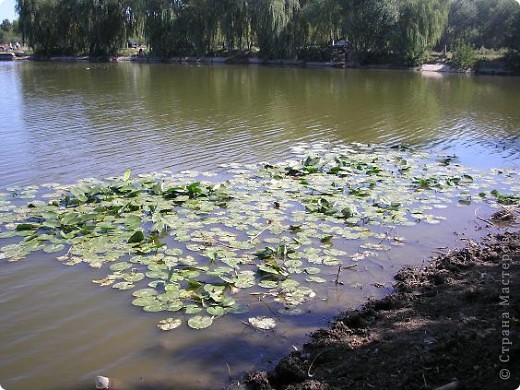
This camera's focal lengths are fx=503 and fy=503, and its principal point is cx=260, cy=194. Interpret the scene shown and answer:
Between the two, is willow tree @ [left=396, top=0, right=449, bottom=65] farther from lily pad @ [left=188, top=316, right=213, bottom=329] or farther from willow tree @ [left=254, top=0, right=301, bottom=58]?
lily pad @ [left=188, top=316, right=213, bottom=329]

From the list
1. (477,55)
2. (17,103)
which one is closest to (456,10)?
(477,55)

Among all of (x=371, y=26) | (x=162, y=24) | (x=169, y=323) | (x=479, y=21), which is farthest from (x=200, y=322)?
(x=479, y=21)

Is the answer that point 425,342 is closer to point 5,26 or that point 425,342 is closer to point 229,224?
point 229,224

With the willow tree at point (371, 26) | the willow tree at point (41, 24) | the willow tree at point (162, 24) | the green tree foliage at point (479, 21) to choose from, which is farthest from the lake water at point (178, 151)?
the willow tree at point (41, 24)

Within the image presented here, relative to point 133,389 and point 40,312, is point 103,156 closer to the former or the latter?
point 40,312

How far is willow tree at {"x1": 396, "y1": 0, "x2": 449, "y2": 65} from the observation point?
4062 cm

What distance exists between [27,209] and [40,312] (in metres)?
2.76

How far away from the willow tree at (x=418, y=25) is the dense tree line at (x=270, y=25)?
8cm

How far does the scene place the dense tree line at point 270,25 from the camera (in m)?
41.8

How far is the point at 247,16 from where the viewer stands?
4834cm

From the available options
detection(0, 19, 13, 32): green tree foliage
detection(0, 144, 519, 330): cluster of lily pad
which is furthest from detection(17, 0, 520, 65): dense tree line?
detection(0, 19, 13, 32): green tree foliage

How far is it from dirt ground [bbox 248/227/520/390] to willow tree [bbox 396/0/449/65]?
129 ft

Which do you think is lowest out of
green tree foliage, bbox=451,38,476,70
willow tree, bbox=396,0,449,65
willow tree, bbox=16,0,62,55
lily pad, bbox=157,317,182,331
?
lily pad, bbox=157,317,182,331

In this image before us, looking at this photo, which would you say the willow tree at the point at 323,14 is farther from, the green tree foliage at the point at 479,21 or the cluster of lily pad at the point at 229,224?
the cluster of lily pad at the point at 229,224
